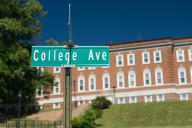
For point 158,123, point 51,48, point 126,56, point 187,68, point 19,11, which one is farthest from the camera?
point 126,56

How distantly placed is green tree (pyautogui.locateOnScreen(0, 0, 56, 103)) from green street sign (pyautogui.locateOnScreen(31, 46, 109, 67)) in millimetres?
25366

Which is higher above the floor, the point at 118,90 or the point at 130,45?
the point at 130,45

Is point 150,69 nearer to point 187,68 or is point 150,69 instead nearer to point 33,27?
point 187,68

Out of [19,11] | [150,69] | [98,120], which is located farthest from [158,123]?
[19,11]

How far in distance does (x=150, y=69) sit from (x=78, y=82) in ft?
47.2

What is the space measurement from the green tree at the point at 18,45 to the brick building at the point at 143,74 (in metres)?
13.7

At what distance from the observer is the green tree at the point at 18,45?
30.2m

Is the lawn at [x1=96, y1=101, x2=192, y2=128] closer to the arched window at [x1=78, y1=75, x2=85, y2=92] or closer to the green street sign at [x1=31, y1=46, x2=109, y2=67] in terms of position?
the arched window at [x1=78, y1=75, x2=85, y2=92]

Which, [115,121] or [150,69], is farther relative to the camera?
[150,69]

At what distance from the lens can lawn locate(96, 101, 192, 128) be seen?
26.8 meters

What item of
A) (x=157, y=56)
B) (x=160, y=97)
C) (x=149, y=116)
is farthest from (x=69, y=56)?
(x=157, y=56)

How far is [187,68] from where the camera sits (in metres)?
44.7

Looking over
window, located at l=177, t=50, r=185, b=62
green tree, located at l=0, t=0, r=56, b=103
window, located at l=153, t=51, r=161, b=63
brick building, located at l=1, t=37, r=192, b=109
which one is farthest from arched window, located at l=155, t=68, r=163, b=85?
green tree, located at l=0, t=0, r=56, b=103

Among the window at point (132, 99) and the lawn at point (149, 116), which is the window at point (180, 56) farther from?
the lawn at point (149, 116)
